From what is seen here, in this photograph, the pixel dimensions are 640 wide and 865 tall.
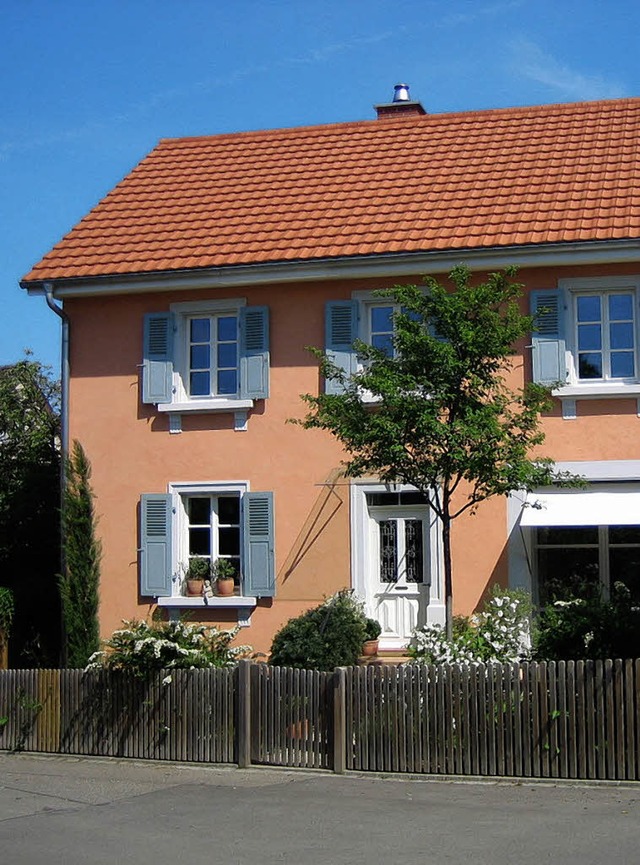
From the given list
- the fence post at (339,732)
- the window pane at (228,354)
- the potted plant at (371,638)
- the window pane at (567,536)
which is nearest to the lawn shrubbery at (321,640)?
the potted plant at (371,638)

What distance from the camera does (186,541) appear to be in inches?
712

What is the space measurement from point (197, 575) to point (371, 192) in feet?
20.4

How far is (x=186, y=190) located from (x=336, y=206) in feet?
9.24

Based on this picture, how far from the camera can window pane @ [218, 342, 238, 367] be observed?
18.1 meters

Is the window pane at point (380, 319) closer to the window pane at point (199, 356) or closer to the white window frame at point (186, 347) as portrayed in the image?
the white window frame at point (186, 347)

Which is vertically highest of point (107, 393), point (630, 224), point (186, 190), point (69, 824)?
point (186, 190)

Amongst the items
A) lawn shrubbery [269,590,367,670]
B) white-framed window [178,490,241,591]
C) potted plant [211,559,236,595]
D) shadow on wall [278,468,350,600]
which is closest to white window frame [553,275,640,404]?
shadow on wall [278,468,350,600]

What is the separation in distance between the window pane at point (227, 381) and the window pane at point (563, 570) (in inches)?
190

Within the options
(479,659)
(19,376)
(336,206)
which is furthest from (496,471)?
(19,376)

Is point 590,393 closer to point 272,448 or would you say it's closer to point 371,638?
point 371,638

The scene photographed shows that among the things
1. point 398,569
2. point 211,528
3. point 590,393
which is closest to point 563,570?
point 398,569

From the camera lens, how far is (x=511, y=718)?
11539 millimetres

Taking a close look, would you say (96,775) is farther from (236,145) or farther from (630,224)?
(236,145)

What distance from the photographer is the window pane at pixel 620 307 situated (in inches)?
654
